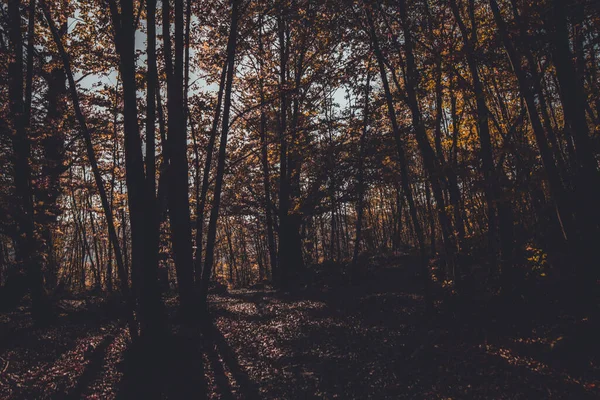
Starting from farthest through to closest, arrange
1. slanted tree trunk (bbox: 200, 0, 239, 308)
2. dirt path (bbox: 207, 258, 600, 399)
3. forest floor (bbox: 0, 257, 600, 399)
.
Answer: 1. slanted tree trunk (bbox: 200, 0, 239, 308)
2. forest floor (bbox: 0, 257, 600, 399)
3. dirt path (bbox: 207, 258, 600, 399)

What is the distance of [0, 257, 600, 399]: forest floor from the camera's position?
17.3 ft

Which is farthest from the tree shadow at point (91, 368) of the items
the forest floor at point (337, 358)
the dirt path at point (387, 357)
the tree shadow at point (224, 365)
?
the dirt path at point (387, 357)

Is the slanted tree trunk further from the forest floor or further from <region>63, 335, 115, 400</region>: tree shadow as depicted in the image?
<region>63, 335, 115, 400</region>: tree shadow

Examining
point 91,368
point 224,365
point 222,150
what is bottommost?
point 224,365

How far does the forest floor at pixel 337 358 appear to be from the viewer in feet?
17.3

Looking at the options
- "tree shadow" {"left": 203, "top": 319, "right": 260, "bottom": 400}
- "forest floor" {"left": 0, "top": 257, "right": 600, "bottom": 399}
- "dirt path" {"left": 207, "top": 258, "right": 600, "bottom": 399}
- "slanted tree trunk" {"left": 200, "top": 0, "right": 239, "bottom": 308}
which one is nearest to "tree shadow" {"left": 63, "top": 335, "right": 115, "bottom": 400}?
"forest floor" {"left": 0, "top": 257, "right": 600, "bottom": 399}


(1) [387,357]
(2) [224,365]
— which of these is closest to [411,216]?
(1) [387,357]

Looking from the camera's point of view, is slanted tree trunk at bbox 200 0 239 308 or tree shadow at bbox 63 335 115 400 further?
slanted tree trunk at bbox 200 0 239 308

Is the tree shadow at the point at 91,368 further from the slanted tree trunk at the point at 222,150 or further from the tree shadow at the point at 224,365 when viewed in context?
the slanted tree trunk at the point at 222,150

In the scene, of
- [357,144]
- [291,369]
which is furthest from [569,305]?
[357,144]

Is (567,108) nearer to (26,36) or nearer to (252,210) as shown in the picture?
(26,36)

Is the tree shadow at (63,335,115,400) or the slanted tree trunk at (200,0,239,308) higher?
the slanted tree trunk at (200,0,239,308)

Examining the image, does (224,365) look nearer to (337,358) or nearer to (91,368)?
(337,358)

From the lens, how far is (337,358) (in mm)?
7207
